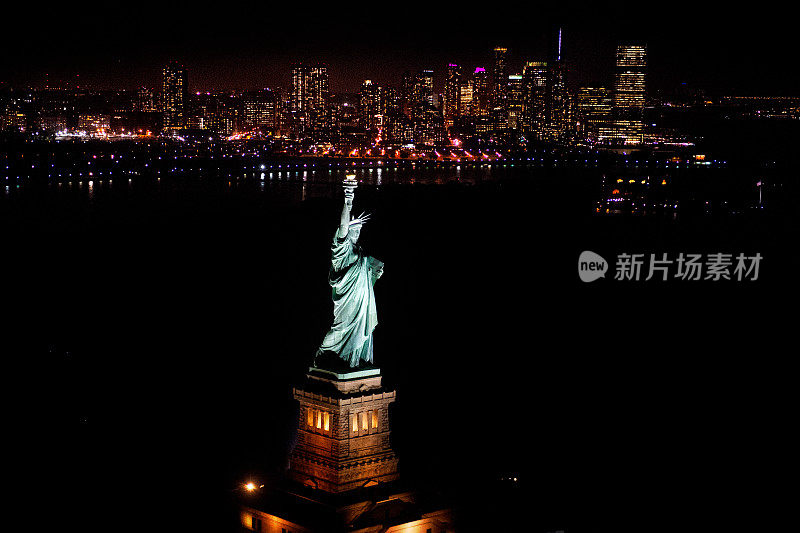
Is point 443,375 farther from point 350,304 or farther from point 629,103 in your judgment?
point 629,103

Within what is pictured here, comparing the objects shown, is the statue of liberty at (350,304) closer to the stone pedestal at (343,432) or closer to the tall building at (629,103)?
the stone pedestal at (343,432)

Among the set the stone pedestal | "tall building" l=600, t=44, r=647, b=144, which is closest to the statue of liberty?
the stone pedestal

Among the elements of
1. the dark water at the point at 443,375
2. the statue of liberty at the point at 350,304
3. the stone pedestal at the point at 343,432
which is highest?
the statue of liberty at the point at 350,304

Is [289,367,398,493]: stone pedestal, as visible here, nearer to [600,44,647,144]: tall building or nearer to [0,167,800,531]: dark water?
[0,167,800,531]: dark water

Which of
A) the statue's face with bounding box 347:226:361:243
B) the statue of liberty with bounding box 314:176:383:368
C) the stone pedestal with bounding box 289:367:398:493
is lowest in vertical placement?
the stone pedestal with bounding box 289:367:398:493

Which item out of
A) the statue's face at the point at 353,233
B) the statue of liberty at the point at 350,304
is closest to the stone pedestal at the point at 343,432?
the statue of liberty at the point at 350,304

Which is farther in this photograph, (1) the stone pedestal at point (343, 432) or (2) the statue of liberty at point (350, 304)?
(2) the statue of liberty at point (350, 304)
